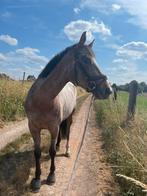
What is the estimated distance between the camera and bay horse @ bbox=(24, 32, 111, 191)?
205 inches

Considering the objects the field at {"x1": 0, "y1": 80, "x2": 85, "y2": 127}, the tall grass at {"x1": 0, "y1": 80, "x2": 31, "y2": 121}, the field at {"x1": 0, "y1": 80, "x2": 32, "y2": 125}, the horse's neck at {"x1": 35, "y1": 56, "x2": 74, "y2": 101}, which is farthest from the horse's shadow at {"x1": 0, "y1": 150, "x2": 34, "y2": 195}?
the tall grass at {"x1": 0, "y1": 80, "x2": 31, "y2": 121}

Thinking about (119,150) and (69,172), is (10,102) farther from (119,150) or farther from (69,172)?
(69,172)

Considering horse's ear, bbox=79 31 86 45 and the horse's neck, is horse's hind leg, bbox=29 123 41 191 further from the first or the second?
horse's ear, bbox=79 31 86 45

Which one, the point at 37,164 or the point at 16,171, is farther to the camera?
the point at 16,171

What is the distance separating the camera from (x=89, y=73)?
521 cm

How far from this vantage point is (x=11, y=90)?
15.0m

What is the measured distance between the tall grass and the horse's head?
6976 mm

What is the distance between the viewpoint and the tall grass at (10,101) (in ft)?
41.1

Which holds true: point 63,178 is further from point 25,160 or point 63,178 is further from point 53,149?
point 25,160

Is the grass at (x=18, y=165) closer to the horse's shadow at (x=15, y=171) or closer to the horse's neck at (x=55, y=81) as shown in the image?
the horse's shadow at (x=15, y=171)

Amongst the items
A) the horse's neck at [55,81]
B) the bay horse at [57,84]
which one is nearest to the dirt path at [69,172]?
the bay horse at [57,84]

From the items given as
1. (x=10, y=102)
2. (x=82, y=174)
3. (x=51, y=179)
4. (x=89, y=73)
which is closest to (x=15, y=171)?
(x=51, y=179)

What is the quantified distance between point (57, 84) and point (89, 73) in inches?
28.2

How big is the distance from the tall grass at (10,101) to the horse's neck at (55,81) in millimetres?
6442
